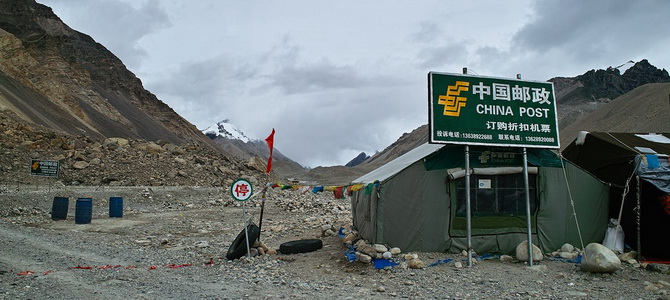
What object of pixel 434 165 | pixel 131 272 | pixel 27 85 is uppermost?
pixel 27 85

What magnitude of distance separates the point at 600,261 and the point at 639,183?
2758 millimetres

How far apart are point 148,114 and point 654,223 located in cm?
8249

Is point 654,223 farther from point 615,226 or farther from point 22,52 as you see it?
point 22,52

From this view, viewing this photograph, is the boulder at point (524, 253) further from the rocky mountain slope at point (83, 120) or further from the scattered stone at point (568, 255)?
the rocky mountain slope at point (83, 120)

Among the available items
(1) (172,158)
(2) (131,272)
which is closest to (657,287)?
(2) (131,272)

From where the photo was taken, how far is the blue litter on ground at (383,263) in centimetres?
870

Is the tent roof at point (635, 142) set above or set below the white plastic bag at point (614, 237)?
above

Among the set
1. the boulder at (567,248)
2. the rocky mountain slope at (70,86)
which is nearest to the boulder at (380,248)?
the boulder at (567,248)

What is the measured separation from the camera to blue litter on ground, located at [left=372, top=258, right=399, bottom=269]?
8.70 metres

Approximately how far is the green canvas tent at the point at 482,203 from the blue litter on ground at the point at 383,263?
28.5 inches

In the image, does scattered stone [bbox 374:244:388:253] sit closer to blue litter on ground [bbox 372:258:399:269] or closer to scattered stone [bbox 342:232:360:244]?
blue litter on ground [bbox 372:258:399:269]

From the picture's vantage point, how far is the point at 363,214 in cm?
1173

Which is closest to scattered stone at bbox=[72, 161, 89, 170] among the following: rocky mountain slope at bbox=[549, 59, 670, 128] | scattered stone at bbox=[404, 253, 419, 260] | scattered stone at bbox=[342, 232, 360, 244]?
scattered stone at bbox=[342, 232, 360, 244]

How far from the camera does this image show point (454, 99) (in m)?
9.30
